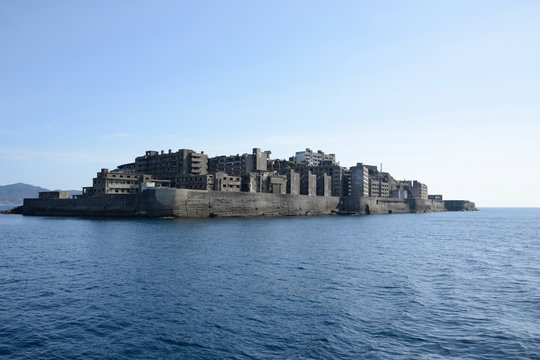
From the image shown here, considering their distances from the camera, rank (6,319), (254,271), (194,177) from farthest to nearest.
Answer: (194,177)
(254,271)
(6,319)

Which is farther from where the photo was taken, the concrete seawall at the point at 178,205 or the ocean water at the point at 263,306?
the concrete seawall at the point at 178,205

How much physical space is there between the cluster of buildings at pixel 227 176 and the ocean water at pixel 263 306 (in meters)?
74.3

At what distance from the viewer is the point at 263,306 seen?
22125 mm

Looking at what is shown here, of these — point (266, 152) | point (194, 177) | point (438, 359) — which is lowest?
point (438, 359)

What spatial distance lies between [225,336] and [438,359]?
962 centimetres

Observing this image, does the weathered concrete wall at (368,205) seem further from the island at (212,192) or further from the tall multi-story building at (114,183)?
the tall multi-story building at (114,183)

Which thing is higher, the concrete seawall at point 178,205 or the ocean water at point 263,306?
the concrete seawall at point 178,205

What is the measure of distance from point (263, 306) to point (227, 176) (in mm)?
104070

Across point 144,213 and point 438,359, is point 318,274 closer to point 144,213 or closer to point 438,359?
point 438,359

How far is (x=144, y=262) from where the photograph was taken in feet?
118

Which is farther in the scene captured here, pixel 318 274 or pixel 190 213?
pixel 190 213

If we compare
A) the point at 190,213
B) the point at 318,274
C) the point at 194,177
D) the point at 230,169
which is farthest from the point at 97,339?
the point at 230,169

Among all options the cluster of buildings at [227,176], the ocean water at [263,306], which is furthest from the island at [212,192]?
the ocean water at [263,306]

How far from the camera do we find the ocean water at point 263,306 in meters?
16.4
